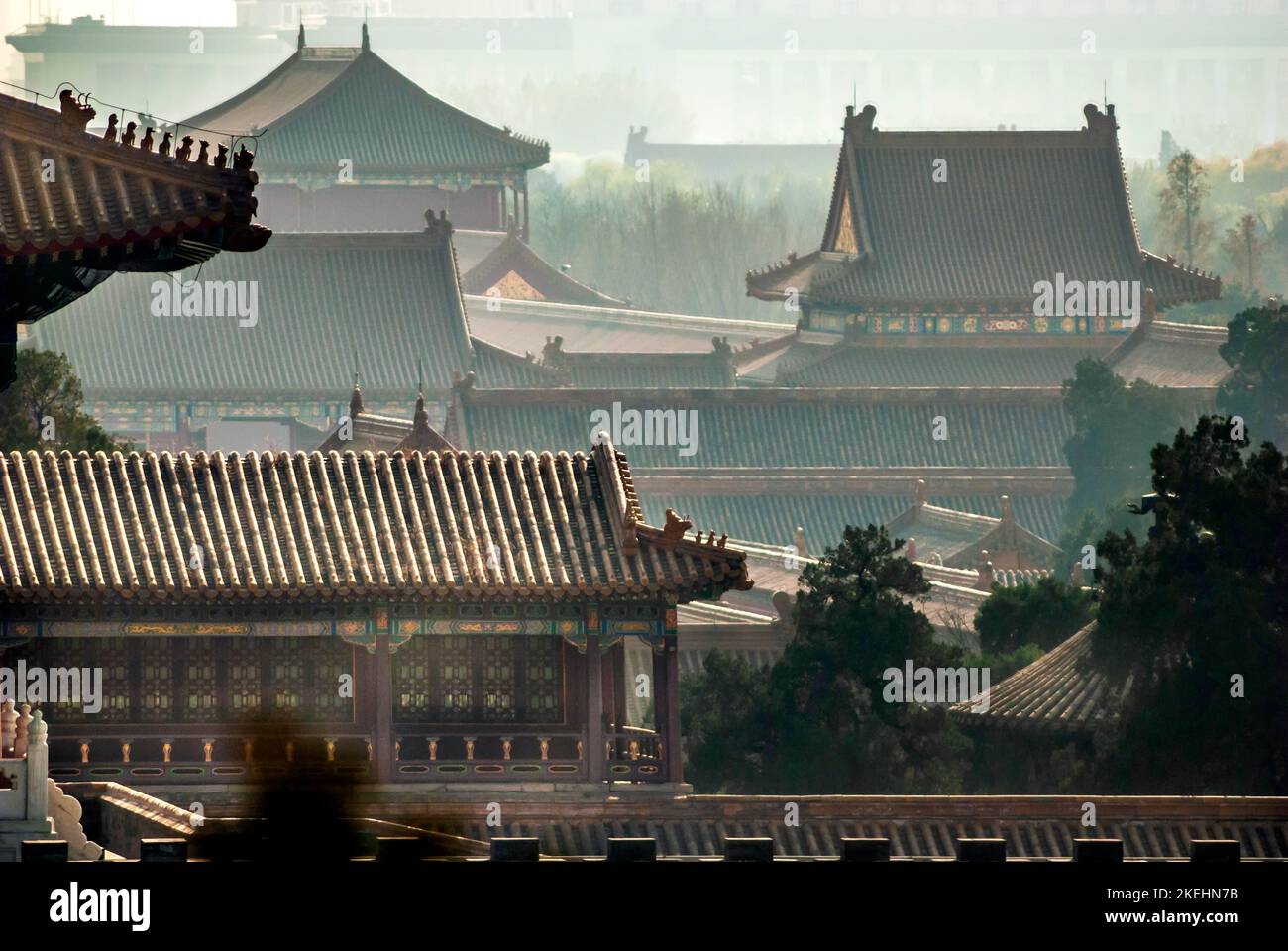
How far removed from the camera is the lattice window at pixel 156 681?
1639 inches

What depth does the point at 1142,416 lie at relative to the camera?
82.1m

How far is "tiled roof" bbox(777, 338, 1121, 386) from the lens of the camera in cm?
9344

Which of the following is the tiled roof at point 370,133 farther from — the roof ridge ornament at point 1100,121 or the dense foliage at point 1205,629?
the dense foliage at point 1205,629

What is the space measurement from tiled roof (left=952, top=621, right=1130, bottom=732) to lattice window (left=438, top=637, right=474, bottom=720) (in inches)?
280

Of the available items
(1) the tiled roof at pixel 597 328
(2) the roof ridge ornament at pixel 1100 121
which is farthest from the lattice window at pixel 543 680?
(1) the tiled roof at pixel 597 328

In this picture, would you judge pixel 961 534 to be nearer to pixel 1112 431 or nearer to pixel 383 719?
pixel 1112 431

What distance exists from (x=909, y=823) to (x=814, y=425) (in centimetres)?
4458

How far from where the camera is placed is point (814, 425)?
83.5 meters

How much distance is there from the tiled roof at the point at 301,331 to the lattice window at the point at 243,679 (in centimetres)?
5076

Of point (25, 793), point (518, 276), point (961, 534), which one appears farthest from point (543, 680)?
point (518, 276)

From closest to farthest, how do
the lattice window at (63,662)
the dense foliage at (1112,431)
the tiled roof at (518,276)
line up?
the lattice window at (63,662) → the dense foliage at (1112,431) → the tiled roof at (518,276)
